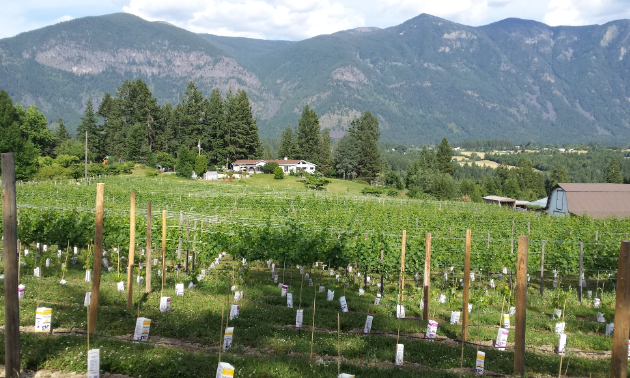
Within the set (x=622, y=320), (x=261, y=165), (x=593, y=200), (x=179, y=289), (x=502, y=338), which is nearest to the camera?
(x=622, y=320)

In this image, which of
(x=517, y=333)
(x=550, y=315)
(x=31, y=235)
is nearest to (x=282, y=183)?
(x=31, y=235)

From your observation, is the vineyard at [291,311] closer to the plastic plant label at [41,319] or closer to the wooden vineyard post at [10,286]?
the plastic plant label at [41,319]

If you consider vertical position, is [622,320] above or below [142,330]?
above

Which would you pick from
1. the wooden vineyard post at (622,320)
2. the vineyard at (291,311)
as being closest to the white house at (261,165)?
the vineyard at (291,311)

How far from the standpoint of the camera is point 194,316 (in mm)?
7949

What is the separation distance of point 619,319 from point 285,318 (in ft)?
17.4

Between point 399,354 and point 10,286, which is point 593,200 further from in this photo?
point 10,286

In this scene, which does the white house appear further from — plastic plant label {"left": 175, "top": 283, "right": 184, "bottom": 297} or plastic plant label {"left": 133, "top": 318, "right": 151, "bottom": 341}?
plastic plant label {"left": 133, "top": 318, "right": 151, "bottom": 341}

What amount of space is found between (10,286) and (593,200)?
43602mm

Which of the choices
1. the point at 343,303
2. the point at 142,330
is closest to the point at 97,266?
the point at 142,330

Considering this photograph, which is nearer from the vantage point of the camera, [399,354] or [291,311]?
[399,354]

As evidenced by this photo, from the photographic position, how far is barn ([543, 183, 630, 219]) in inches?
1496

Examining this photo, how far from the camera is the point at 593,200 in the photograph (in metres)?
38.7

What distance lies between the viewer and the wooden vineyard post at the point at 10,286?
4.86m
